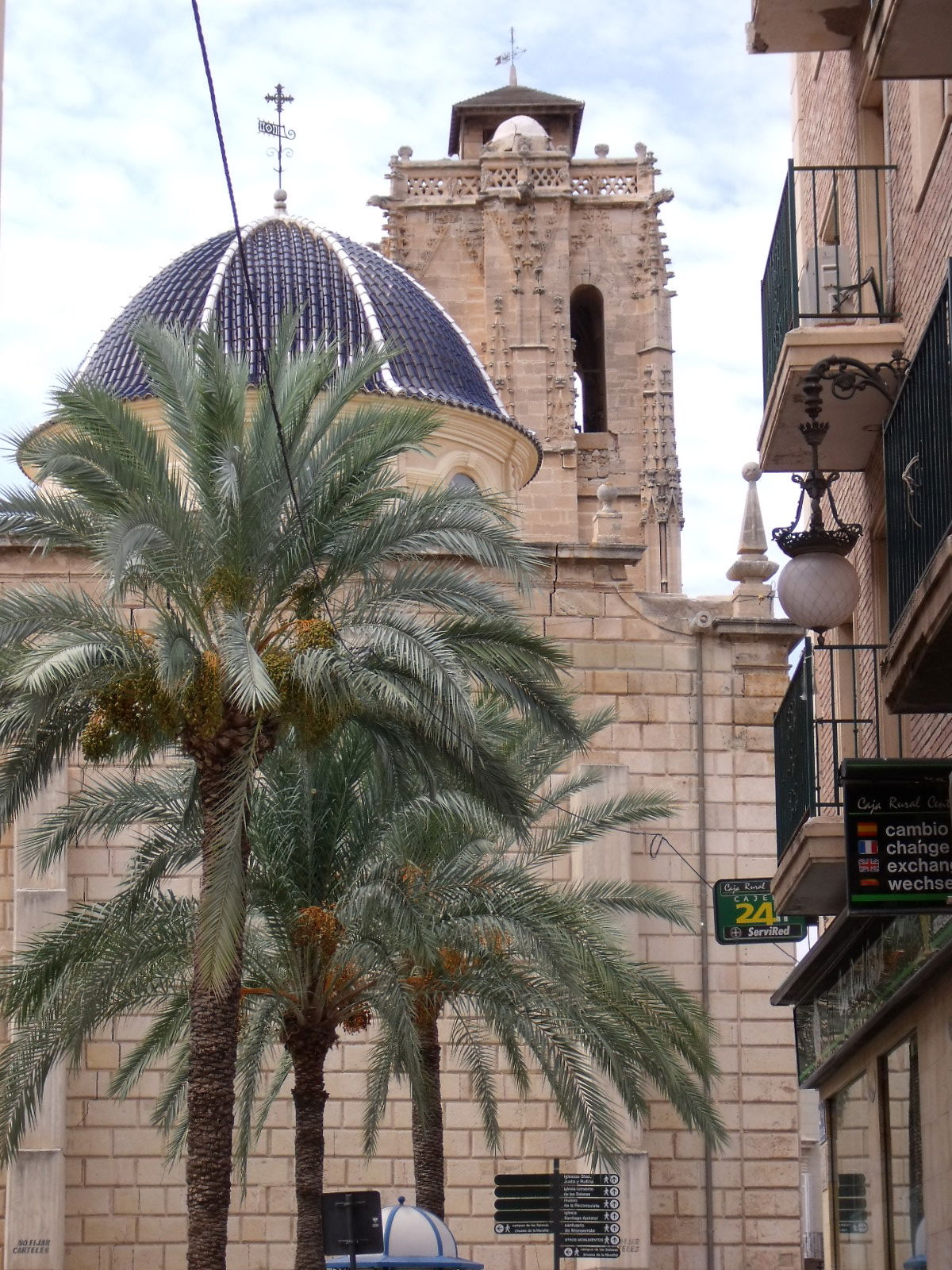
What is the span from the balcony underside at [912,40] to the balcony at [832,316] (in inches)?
77.4

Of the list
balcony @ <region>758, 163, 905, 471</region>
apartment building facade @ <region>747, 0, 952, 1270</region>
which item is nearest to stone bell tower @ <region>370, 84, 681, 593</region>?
apartment building facade @ <region>747, 0, 952, 1270</region>

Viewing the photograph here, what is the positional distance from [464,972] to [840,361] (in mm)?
7676

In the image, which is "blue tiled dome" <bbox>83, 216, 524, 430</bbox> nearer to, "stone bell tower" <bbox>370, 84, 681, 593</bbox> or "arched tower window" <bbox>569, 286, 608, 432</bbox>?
"stone bell tower" <bbox>370, 84, 681, 593</bbox>

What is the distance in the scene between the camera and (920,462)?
9203mm

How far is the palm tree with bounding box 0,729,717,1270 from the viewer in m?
15.9

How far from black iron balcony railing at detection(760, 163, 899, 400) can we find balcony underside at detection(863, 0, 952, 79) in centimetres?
228

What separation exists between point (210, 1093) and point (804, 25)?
300 inches

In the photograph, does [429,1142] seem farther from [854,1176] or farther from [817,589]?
[817,589]

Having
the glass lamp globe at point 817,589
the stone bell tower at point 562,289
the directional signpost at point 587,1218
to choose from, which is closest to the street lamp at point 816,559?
the glass lamp globe at point 817,589

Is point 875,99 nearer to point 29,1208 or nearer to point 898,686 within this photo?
point 898,686

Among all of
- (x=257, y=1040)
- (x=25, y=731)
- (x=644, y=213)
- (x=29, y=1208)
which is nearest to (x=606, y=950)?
(x=257, y=1040)

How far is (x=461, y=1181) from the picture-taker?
76.4 feet

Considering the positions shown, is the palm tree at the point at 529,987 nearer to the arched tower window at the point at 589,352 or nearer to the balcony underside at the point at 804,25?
the balcony underside at the point at 804,25

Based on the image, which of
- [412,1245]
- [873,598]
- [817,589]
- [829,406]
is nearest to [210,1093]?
[412,1245]
